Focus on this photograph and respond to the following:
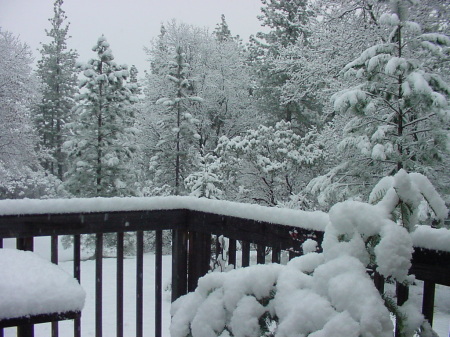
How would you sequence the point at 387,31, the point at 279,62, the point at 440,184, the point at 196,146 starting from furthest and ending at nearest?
1. the point at 196,146
2. the point at 279,62
3. the point at 387,31
4. the point at 440,184

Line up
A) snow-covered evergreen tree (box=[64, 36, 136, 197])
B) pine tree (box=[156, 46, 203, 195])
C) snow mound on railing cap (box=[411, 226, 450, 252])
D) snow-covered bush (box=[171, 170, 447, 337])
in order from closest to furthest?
snow-covered bush (box=[171, 170, 447, 337]) → snow mound on railing cap (box=[411, 226, 450, 252]) → snow-covered evergreen tree (box=[64, 36, 136, 197]) → pine tree (box=[156, 46, 203, 195])

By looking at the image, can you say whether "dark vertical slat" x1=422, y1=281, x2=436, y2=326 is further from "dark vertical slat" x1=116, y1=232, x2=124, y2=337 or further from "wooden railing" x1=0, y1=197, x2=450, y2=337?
"dark vertical slat" x1=116, y1=232, x2=124, y2=337

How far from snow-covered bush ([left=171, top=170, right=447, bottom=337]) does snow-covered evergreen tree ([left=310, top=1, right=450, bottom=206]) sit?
548cm

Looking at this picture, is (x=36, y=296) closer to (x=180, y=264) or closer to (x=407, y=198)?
(x=407, y=198)

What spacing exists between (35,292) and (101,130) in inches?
576

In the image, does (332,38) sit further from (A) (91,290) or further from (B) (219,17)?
(B) (219,17)

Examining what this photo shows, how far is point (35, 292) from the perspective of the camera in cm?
132

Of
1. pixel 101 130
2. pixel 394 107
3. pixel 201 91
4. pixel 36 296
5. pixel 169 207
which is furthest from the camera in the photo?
pixel 201 91

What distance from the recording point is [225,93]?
19922 mm

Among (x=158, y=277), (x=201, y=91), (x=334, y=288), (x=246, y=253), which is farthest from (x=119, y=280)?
(x=201, y=91)

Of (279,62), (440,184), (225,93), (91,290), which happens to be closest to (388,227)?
(91,290)

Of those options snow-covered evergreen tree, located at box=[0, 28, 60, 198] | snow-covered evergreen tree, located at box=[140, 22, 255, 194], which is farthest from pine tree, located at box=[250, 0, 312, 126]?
snow-covered evergreen tree, located at box=[0, 28, 60, 198]

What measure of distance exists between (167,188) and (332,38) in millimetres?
9131

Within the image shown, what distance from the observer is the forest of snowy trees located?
701cm
